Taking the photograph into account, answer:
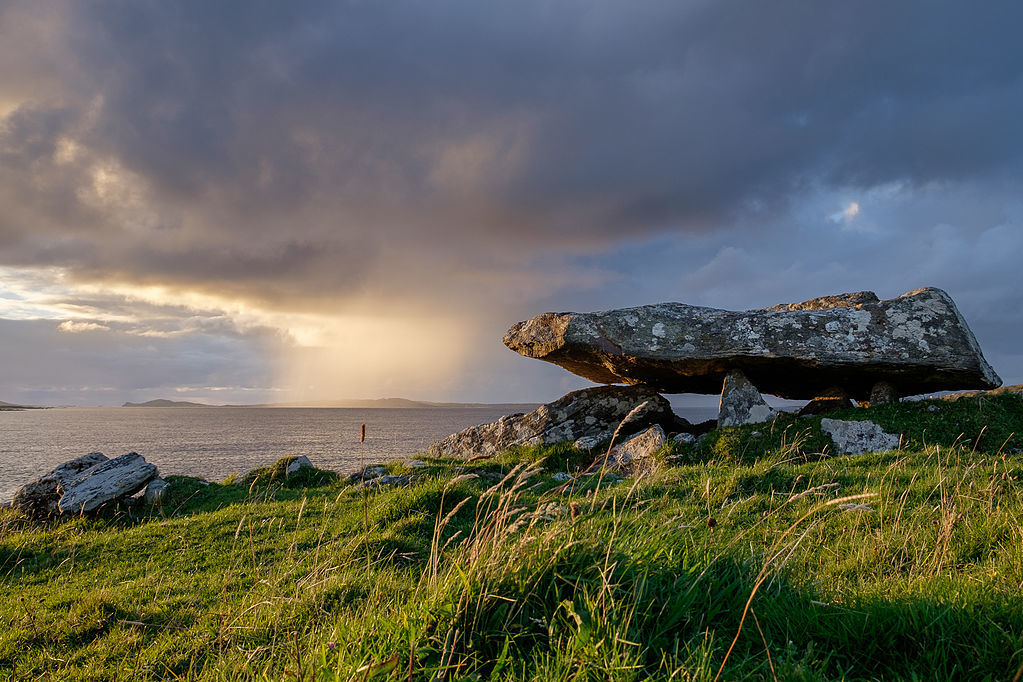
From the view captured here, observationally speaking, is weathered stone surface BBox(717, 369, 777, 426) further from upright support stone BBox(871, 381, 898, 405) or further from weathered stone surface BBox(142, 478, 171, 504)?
weathered stone surface BBox(142, 478, 171, 504)

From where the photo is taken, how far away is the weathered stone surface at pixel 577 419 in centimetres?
1680

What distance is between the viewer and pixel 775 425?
13.7 meters

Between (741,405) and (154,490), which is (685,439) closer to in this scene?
(741,405)

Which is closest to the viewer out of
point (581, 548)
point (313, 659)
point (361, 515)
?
point (313, 659)

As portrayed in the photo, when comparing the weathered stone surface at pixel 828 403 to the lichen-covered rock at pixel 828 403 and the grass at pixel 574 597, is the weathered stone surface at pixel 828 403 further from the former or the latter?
the grass at pixel 574 597

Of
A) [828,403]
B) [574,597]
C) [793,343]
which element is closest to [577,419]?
[793,343]

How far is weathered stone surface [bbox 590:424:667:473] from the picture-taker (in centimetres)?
1359

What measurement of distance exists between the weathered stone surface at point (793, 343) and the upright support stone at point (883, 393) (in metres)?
0.15

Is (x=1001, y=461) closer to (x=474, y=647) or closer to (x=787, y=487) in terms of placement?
(x=787, y=487)

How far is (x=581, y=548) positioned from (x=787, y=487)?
6.67 metres

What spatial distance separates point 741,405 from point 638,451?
3.20 metres

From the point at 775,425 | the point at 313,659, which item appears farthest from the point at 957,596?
the point at 775,425

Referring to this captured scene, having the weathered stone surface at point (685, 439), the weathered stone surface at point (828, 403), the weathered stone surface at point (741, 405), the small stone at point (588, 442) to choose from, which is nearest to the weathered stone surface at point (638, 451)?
the weathered stone surface at point (685, 439)

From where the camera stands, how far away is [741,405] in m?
14.9
